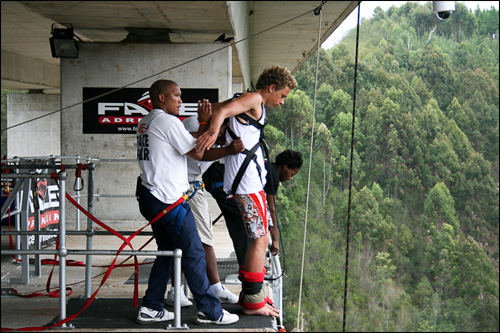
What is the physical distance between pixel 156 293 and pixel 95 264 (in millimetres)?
2554

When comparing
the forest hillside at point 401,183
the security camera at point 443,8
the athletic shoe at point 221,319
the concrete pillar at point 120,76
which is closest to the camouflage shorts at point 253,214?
the athletic shoe at point 221,319

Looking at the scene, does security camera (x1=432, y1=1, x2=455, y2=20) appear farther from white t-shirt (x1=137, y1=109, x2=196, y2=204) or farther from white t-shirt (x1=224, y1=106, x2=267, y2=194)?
white t-shirt (x1=137, y1=109, x2=196, y2=204)

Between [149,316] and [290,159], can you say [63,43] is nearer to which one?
[290,159]

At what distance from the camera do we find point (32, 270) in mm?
5266

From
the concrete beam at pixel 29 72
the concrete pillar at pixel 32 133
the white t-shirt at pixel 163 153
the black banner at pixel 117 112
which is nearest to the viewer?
the white t-shirt at pixel 163 153

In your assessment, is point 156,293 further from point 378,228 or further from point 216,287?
point 378,228

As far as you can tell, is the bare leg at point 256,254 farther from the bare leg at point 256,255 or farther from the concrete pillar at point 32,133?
the concrete pillar at point 32,133

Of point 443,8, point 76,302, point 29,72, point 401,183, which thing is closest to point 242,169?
point 76,302

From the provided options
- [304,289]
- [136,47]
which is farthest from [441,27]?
[136,47]

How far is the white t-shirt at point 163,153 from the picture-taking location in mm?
3164

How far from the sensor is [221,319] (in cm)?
333

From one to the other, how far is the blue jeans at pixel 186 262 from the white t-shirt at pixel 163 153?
7 cm

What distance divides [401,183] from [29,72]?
47001 mm

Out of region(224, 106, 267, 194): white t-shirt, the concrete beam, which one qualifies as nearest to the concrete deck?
region(224, 106, 267, 194): white t-shirt
